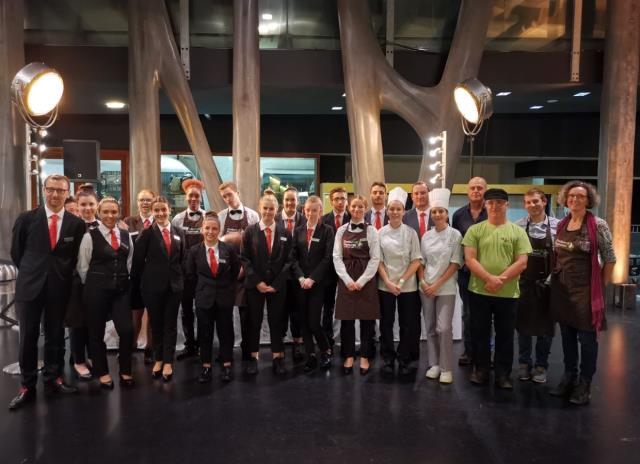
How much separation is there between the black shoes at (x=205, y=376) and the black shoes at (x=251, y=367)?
1.00ft

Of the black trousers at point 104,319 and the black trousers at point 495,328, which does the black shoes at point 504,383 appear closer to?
the black trousers at point 495,328

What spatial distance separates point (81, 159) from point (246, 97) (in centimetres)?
217

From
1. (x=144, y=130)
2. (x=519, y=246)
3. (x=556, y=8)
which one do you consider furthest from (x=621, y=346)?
(x=144, y=130)

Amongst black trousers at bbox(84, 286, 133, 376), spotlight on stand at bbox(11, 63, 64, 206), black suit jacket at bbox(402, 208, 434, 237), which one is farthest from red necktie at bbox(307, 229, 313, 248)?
spotlight on stand at bbox(11, 63, 64, 206)

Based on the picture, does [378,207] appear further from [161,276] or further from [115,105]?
[115,105]

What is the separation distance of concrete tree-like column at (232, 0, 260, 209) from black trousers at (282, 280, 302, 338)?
243cm

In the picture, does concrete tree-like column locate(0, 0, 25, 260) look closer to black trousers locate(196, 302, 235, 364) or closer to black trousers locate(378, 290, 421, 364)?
black trousers locate(196, 302, 235, 364)

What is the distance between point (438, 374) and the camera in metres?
3.84

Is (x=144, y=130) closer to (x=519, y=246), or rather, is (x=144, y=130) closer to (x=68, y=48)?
(x=68, y=48)

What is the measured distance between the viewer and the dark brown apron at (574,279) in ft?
10.6

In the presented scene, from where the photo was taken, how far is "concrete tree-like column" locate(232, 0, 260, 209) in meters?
6.29

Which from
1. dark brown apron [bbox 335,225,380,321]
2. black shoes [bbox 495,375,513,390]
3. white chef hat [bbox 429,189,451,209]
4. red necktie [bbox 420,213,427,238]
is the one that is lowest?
black shoes [bbox 495,375,513,390]

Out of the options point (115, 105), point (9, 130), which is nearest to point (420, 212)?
point (9, 130)

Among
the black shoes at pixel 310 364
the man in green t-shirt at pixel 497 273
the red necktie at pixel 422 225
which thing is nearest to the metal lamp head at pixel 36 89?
the black shoes at pixel 310 364
